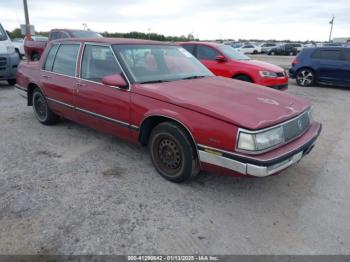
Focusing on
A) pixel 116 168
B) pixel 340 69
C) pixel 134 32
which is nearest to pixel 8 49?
pixel 116 168

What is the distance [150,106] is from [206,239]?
1.62 m

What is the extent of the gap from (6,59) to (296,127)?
9105 millimetres

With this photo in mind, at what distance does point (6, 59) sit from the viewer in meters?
9.33

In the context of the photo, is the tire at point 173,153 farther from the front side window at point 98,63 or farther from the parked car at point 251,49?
the parked car at point 251,49

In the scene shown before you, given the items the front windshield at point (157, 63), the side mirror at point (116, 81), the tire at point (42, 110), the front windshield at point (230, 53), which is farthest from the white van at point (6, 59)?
the side mirror at point (116, 81)

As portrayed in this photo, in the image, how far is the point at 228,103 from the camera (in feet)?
10.7

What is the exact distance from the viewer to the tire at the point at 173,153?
3.30 m

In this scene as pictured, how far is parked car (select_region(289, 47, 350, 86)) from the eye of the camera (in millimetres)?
10852

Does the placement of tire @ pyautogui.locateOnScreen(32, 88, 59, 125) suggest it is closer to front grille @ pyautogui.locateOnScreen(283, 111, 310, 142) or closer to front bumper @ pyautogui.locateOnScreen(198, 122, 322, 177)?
front bumper @ pyautogui.locateOnScreen(198, 122, 322, 177)

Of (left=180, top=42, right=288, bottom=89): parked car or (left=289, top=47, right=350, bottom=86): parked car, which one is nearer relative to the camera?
(left=180, top=42, right=288, bottom=89): parked car

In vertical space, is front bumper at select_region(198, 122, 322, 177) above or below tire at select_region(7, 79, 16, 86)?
above

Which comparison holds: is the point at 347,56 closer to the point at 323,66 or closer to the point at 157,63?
the point at 323,66

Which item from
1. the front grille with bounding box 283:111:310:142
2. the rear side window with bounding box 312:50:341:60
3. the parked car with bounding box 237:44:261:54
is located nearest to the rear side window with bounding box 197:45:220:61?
the rear side window with bounding box 312:50:341:60

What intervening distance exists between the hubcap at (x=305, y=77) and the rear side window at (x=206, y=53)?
4731 millimetres
